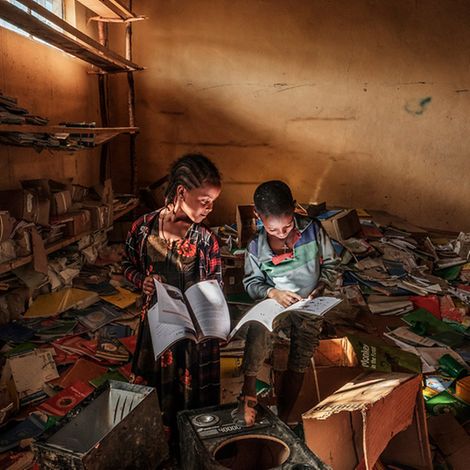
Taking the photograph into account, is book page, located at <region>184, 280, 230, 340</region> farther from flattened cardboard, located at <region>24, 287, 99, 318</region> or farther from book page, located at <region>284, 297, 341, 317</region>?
flattened cardboard, located at <region>24, 287, 99, 318</region>

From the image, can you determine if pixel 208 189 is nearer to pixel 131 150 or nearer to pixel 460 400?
pixel 460 400

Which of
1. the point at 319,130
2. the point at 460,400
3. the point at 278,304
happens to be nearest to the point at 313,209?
the point at 319,130

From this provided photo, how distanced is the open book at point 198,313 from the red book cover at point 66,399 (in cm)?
97

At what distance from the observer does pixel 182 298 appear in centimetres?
162

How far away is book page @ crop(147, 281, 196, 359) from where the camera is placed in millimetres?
1419

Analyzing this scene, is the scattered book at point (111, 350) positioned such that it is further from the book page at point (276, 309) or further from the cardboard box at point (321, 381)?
the book page at point (276, 309)

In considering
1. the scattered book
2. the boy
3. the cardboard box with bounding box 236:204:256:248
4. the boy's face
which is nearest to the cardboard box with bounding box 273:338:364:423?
the boy

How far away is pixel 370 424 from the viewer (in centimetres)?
149

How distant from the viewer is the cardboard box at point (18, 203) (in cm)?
272

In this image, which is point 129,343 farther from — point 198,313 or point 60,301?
point 198,313

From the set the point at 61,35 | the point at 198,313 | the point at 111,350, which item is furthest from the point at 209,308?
the point at 61,35

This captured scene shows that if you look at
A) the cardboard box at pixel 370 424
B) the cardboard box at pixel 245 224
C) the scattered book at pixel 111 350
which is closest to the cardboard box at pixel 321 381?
the cardboard box at pixel 370 424

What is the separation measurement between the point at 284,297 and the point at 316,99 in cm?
405

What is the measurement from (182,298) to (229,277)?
6.38ft
